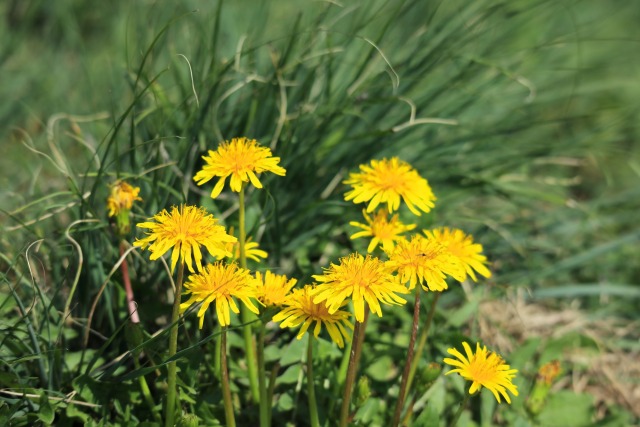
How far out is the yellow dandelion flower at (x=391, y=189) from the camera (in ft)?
4.78

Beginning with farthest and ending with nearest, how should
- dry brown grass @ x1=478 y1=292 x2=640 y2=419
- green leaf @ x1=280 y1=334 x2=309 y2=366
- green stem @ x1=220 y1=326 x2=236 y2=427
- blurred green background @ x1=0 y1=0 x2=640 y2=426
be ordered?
dry brown grass @ x1=478 y1=292 x2=640 y2=419 → blurred green background @ x1=0 y1=0 x2=640 y2=426 → green leaf @ x1=280 y1=334 x2=309 y2=366 → green stem @ x1=220 y1=326 x2=236 y2=427

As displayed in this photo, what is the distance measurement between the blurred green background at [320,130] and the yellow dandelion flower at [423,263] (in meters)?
0.51

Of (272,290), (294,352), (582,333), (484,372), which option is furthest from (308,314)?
(582,333)

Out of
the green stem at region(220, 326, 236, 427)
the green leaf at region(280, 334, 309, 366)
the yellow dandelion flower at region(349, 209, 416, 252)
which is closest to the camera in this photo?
the green stem at region(220, 326, 236, 427)

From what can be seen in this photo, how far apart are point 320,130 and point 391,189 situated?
0.64 metres

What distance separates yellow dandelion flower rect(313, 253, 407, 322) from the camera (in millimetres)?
1202

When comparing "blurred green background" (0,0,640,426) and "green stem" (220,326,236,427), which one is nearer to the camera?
"green stem" (220,326,236,427)

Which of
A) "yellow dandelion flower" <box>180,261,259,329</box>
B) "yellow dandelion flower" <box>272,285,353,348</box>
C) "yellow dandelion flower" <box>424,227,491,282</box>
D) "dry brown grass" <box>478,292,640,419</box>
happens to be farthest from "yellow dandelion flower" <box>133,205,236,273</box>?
"dry brown grass" <box>478,292,640,419</box>

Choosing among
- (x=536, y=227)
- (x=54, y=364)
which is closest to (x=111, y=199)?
(x=54, y=364)

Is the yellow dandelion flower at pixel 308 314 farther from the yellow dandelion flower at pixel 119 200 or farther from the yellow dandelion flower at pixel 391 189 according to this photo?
the yellow dandelion flower at pixel 119 200

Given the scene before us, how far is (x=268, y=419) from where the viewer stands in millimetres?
1414

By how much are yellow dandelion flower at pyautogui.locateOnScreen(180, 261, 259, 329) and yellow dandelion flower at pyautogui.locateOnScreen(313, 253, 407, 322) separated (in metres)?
0.13

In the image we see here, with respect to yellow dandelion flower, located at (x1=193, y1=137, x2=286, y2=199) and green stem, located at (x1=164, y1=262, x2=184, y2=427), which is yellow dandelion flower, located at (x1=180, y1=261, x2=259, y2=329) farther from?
yellow dandelion flower, located at (x1=193, y1=137, x2=286, y2=199)

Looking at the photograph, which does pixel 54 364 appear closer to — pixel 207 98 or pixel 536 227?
pixel 207 98
